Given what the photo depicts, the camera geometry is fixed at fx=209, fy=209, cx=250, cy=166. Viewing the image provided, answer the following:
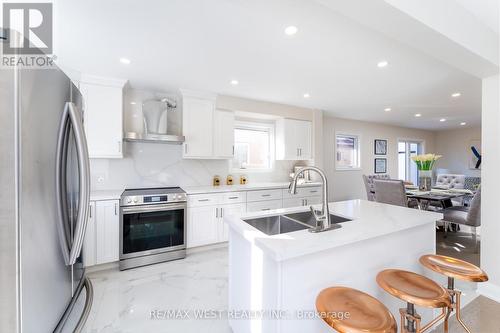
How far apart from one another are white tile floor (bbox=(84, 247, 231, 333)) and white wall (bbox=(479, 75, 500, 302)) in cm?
266

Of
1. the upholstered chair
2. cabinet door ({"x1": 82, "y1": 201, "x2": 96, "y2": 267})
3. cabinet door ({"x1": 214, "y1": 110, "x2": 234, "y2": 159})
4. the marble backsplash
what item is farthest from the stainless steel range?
the upholstered chair

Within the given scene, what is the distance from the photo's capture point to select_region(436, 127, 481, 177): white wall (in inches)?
266

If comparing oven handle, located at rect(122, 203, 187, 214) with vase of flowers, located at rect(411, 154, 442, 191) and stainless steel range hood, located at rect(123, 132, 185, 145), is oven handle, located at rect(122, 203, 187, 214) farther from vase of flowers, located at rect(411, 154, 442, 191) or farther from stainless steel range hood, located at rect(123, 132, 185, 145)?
vase of flowers, located at rect(411, 154, 442, 191)

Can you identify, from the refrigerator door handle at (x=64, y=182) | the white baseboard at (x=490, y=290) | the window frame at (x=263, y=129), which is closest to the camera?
the refrigerator door handle at (x=64, y=182)

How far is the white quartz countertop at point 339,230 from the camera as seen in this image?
3.48 ft

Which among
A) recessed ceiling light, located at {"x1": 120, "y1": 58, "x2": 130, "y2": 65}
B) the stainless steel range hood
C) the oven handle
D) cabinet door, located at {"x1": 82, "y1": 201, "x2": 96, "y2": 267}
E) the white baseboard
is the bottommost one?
the white baseboard

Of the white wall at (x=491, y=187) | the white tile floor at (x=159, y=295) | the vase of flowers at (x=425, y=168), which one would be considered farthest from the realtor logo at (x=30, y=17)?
the vase of flowers at (x=425, y=168)

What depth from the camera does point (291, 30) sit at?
178 centimetres

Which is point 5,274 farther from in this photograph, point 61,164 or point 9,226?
point 61,164

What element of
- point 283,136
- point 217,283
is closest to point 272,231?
point 217,283

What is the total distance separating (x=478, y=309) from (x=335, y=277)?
1.87 meters

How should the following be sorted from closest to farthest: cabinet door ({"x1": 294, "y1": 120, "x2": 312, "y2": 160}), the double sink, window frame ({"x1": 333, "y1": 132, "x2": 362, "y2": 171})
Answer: the double sink < cabinet door ({"x1": 294, "y1": 120, "x2": 312, "y2": 160}) < window frame ({"x1": 333, "y1": 132, "x2": 362, "y2": 171})

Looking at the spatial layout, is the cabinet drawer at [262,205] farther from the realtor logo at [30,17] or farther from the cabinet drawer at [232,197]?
the realtor logo at [30,17]

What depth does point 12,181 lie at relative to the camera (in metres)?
0.73
